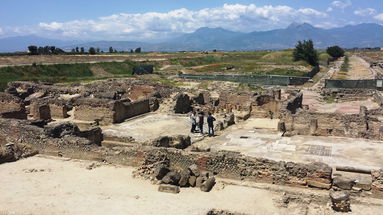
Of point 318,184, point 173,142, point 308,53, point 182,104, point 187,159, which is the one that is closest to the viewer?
point 318,184

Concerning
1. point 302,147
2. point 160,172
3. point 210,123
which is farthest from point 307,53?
point 160,172

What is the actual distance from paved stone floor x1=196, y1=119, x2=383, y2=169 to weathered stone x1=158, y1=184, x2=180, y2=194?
5318mm

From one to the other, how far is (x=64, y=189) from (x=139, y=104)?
15422 mm

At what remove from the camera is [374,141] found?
18641 mm

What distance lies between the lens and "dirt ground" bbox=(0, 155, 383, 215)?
11180mm

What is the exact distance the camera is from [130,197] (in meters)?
12.2

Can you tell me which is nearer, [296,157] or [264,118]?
[296,157]

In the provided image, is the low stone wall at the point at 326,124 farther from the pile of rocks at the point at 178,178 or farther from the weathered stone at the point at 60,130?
the weathered stone at the point at 60,130

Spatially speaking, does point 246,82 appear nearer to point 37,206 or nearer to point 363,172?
point 363,172

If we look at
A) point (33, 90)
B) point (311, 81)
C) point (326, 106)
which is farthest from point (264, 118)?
point (311, 81)

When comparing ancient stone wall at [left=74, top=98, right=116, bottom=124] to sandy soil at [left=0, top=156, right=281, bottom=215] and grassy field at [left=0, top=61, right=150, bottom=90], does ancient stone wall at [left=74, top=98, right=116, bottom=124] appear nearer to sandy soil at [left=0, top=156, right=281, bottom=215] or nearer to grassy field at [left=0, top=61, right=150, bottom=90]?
sandy soil at [left=0, top=156, right=281, bottom=215]

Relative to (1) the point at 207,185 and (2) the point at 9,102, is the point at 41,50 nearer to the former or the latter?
(2) the point at 9,102

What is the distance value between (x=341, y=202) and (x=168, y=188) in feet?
17.6

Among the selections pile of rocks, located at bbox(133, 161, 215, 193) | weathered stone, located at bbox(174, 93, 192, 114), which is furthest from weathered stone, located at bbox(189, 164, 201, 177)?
weathered stone, located at bbox(174, 93, 192, 114)
